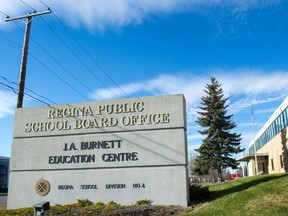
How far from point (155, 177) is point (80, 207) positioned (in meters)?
3.52

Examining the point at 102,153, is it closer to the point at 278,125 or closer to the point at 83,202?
the point at 83,202

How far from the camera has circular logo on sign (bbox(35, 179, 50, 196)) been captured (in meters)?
17.0

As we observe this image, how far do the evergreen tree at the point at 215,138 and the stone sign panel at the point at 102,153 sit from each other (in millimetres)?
24877

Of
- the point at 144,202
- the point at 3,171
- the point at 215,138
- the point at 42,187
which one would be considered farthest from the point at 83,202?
the point at 3,171

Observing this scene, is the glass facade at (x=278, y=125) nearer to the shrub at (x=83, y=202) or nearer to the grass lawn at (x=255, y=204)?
the grass lawn at (x=255, y=204)

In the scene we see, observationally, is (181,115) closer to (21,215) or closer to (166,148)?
(166,148)

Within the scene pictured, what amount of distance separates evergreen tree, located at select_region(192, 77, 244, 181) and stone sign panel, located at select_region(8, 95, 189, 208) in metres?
24.9

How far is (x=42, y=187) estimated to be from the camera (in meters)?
17.2

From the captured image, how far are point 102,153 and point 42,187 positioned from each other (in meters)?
3.45

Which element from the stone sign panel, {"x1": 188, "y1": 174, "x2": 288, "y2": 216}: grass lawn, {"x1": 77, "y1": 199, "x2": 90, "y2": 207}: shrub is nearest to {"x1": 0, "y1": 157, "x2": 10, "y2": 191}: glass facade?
the stone sign panel

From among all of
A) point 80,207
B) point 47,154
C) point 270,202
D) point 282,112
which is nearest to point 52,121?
point 47,154

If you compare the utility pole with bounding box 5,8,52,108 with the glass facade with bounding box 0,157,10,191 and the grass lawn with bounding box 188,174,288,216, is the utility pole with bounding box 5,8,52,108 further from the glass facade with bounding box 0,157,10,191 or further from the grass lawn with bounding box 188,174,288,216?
the glass facade with bounding box 0,157,10,191

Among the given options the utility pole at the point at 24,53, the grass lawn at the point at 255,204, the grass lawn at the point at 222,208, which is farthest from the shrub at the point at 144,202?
the utility pole at the point at 24,53

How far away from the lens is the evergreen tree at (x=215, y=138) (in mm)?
39875
